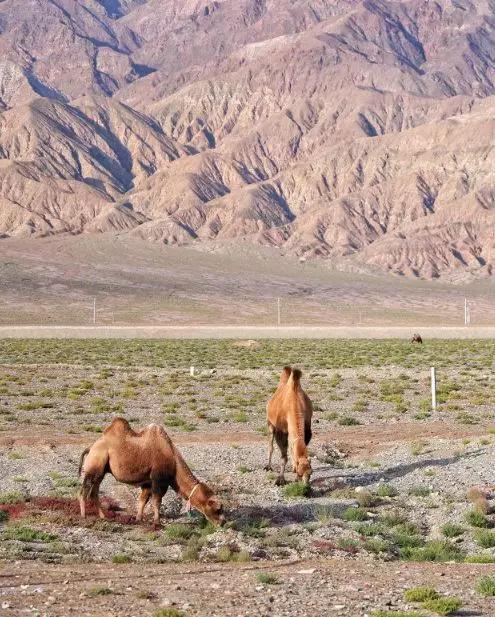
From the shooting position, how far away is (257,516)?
44.3ft

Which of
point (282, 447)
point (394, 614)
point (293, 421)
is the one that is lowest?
point (394, 614)

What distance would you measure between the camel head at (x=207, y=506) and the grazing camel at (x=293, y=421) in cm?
233

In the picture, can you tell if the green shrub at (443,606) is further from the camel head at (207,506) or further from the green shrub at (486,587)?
the camel head at (207,506)

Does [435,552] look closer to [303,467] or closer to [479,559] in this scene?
[479,559]

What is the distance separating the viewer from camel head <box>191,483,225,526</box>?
12250 mm

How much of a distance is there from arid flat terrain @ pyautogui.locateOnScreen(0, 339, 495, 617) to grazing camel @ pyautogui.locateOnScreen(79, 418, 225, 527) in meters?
0.39

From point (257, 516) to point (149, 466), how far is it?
1936mm

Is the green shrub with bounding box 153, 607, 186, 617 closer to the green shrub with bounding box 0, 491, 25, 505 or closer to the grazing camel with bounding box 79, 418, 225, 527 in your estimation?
the grazing camel with bounding box 79, 418, 225, 527

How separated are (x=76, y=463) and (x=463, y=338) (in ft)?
202

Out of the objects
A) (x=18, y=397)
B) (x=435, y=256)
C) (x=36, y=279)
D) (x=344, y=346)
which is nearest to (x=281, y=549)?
(x=18, y=397)

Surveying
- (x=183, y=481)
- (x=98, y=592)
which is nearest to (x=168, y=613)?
(x=98, y=592)

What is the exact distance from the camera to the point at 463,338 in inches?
3022

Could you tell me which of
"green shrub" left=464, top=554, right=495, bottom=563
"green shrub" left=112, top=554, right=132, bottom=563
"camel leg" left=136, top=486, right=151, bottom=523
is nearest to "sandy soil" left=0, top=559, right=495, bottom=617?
"green shrub" left=112, top=554, right=132, bottom=563

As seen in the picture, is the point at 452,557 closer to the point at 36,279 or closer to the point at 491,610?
the point at 491,610
